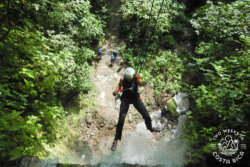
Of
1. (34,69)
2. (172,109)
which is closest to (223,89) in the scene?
(172,109)

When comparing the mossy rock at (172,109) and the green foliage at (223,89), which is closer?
the green foliage at (223,89)

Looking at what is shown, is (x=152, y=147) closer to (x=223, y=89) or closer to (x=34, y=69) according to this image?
(x=223, y=89)

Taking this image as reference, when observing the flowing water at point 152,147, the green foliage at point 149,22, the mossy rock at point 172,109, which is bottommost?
the flowing water at point 152,147

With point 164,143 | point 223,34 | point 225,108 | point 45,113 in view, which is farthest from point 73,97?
point 223,34

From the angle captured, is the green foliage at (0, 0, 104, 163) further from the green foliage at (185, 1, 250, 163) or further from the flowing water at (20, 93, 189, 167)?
the green foliage at (185, 1, 250, 163)

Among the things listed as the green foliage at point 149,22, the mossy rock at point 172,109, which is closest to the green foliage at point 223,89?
the mossy rock at point 172,109

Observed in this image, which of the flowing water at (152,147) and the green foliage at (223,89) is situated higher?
the green foliage at (223,89)

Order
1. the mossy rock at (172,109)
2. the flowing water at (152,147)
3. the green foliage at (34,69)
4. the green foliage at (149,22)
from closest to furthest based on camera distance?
1. the green foliage at (34,69)
2. the flowing water at (152,147)
3. the mossy rock at (172,109)
4. the green foliage at (149,22)

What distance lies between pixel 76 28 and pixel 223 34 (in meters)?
6.20

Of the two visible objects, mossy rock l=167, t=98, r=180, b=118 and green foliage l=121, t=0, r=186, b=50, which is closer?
mossy rock l=167, t=98, r=180, b=118

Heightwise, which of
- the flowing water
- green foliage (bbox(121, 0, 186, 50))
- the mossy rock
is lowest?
the flowing water

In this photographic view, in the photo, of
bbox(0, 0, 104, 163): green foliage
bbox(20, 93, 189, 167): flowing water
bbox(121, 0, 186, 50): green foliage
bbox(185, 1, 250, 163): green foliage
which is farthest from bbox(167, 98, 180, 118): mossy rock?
bbox(0, 0, 104, 163): green foliage

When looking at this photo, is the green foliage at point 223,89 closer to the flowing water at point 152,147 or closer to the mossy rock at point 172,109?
the flowing water at point 152,147

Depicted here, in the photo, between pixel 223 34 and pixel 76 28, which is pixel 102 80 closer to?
pixel 76 28
